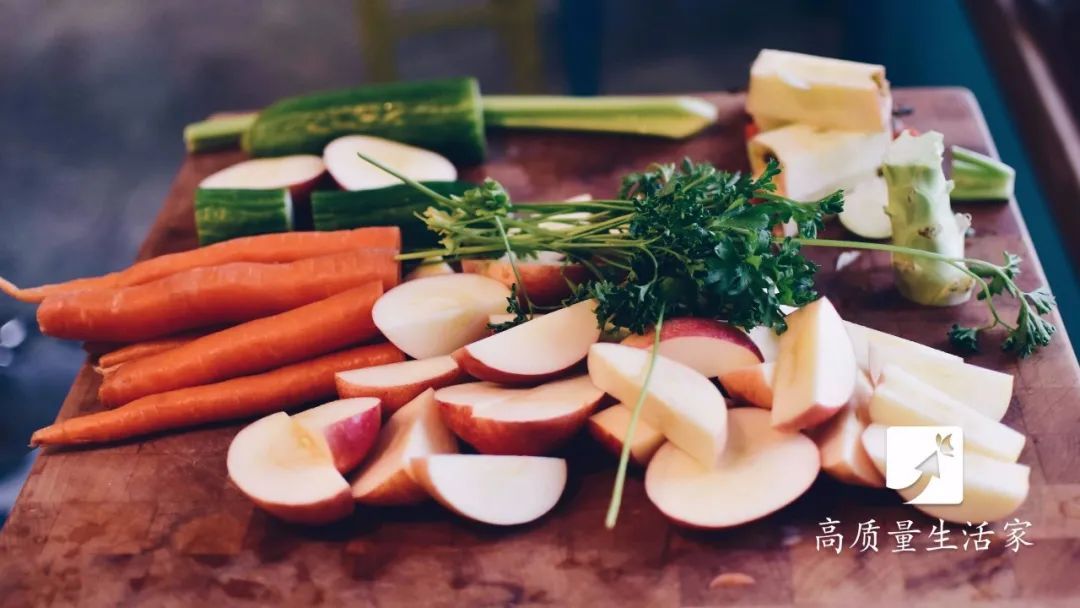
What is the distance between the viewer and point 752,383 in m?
1.76

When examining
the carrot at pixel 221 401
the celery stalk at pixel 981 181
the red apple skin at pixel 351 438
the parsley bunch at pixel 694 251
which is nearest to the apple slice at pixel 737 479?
the parsley bunch at pixel 694 251

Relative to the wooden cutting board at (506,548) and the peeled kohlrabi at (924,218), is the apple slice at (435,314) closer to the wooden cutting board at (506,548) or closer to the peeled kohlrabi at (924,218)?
the wooden cutting board at (506,548)

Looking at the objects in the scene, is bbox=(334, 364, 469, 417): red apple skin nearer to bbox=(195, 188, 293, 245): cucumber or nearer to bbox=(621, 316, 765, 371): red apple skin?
bbox=(621, 316, 765, 371): red apple skin

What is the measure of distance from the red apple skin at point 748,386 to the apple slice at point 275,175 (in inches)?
50.3

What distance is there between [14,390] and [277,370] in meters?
0.93

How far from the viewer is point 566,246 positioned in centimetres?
196

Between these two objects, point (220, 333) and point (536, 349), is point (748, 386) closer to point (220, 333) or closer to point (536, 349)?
point (536, 349)

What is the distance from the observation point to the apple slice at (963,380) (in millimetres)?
1781

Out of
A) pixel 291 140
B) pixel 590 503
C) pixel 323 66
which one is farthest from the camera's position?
pixel 323 66

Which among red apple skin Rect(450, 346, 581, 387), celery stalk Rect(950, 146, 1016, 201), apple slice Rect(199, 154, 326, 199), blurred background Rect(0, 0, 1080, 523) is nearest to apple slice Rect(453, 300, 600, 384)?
red apple skin Rect(450, 346, 581, 387)

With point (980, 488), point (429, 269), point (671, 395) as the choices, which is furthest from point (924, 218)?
point (429, 269)

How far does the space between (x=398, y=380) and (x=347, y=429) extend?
0.67 feet

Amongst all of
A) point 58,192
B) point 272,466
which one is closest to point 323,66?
point 58,192

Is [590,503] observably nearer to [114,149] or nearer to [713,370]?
[713,370]
